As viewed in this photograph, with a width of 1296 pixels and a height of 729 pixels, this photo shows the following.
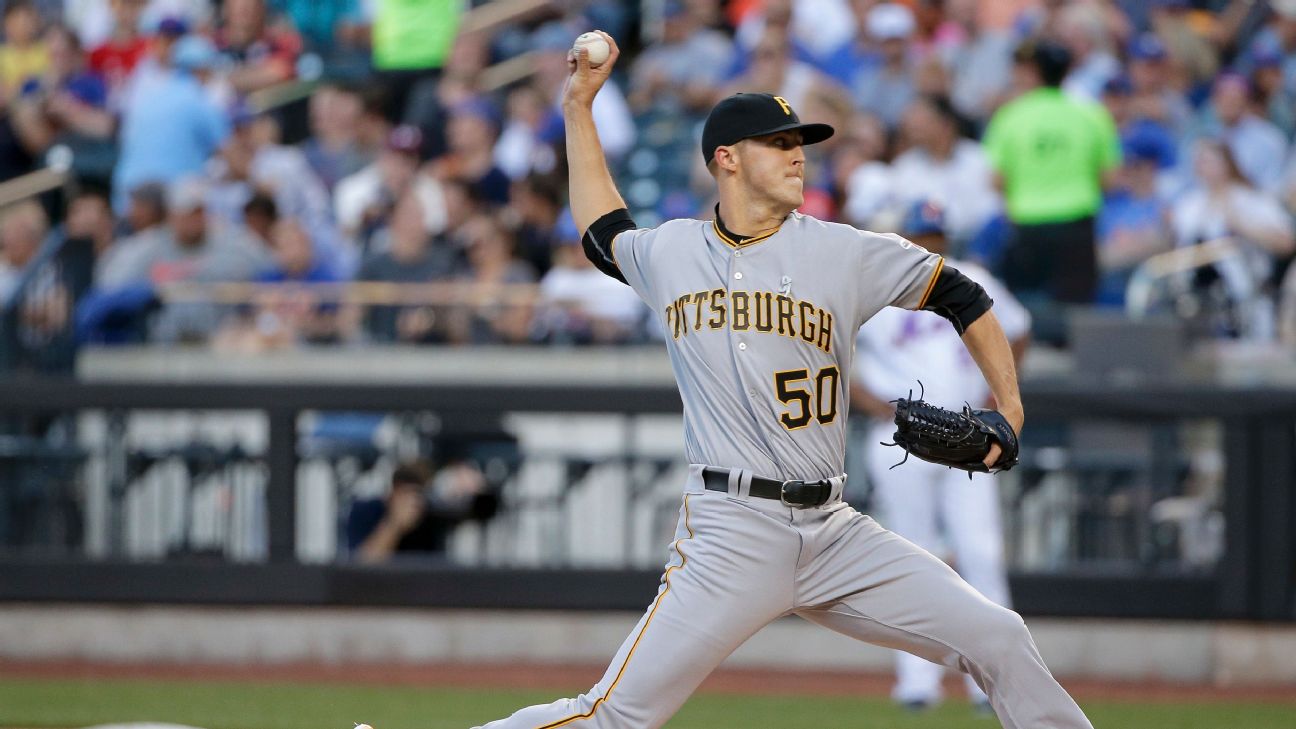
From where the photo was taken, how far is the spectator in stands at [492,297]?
426 inches

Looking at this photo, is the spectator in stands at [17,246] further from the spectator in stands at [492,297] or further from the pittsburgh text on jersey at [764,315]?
the pittsburgh text on jersey at [764,315]

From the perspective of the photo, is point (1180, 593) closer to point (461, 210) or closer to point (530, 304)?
point (530, 304)

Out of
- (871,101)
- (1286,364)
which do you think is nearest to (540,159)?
(871,101)

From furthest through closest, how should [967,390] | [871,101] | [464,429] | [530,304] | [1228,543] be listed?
[871,101]
[530,304]
[464,429]
[1228,543]
[967,390]

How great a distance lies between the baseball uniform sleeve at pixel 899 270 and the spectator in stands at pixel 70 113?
1002 centimetres

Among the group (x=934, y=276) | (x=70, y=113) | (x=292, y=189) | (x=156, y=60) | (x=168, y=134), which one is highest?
(x=156, y=60)

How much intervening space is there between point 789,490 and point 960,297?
26.0 inches

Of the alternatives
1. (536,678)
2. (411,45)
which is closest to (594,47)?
(536,678)

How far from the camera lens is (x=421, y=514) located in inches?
387

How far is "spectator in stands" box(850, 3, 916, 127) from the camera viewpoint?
500 inches

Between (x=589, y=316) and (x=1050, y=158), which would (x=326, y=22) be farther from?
(x=1050, y=158)

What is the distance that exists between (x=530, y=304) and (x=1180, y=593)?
394cm

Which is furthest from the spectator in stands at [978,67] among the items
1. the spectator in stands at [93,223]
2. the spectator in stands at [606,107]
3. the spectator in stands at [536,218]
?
the spectator in stands at [93,223]

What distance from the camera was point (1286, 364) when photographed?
10.3 metres
